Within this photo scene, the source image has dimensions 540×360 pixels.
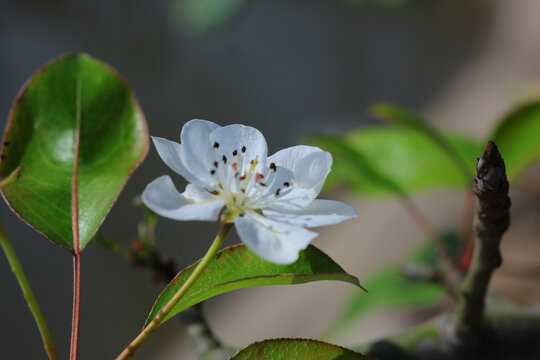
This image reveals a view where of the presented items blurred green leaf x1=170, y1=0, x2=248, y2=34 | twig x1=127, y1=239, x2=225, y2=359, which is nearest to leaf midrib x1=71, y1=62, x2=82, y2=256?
twig x1=127, y1=239, x2=225, y2=359

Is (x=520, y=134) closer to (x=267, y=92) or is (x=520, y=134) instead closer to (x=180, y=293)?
(x=180, y=293)

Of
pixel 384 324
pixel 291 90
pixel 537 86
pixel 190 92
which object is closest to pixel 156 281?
pixel 537 86

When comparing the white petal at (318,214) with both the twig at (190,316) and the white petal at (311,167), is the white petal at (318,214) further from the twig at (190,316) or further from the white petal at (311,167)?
the twig at (190,316)

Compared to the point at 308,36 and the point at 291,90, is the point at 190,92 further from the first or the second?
the point at 308,36

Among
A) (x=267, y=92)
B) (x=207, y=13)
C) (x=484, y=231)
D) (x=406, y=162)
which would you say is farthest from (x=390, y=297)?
(x=267, y=92)

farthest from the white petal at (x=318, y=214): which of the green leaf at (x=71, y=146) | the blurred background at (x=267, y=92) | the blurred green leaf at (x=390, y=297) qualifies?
the blurred background at (x=267, y=92)

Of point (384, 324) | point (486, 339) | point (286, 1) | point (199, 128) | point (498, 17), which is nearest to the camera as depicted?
point (199, 128)

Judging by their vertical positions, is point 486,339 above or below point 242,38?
below

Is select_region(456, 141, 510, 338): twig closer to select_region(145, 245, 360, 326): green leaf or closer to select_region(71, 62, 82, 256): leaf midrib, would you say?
select_region(145, 245, 360, 326): green leaf
